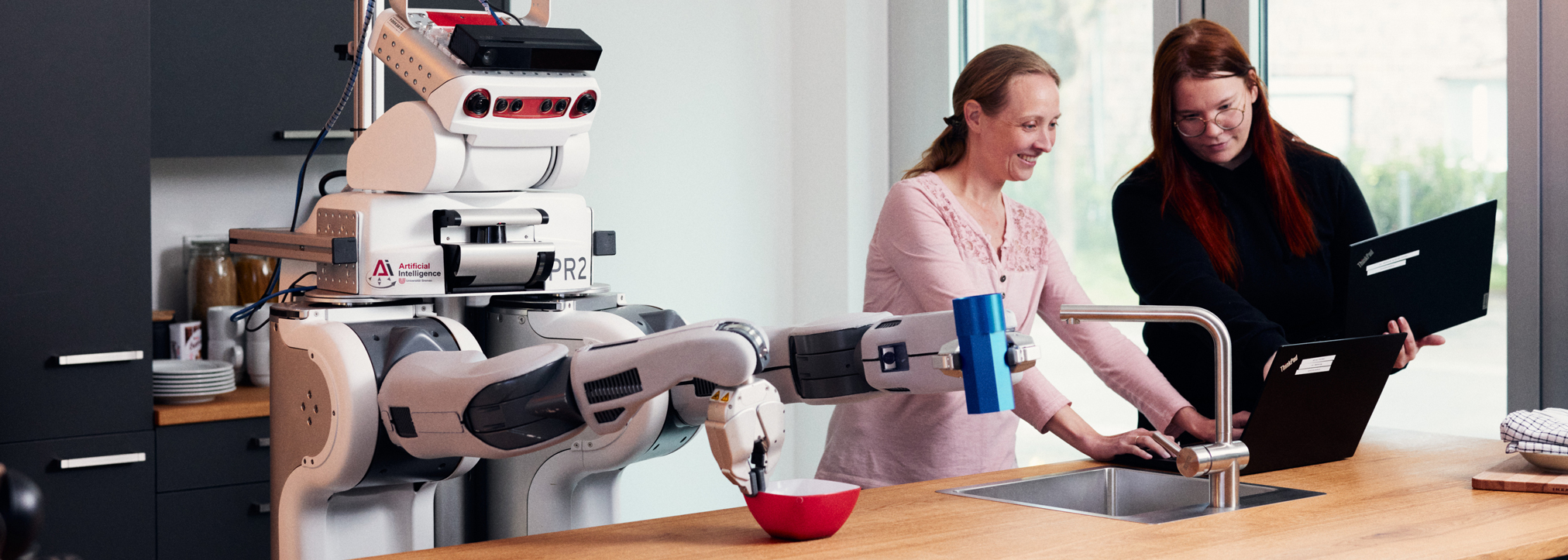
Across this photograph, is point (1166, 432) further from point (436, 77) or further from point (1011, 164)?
point (436, 77)

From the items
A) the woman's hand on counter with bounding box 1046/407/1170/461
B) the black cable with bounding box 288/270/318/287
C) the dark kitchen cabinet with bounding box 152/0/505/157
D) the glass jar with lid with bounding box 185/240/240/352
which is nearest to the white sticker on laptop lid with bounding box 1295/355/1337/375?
the woman's hand on counter with bounding box 1046/407/1170/461

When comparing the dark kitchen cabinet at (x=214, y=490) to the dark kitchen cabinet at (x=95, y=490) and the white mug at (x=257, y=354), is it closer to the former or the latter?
the dark kitchen cabinet at (x=95, y=490)

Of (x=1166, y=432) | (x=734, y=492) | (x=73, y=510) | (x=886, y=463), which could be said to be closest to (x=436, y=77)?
(x=886, y=463)

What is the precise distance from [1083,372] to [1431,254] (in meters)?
1.68

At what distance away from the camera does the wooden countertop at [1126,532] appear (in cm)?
160

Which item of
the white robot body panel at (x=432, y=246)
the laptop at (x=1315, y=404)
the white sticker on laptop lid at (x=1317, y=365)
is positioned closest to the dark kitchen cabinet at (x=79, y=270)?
the white robot body panel at (x=432, y=246)

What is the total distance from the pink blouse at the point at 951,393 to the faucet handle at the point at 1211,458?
46cm

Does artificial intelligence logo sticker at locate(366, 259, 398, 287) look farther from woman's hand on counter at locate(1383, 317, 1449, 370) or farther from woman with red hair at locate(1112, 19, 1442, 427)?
woman's hand on counter at locate(1383, 317, 1449, 370)

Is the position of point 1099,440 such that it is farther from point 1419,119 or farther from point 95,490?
→ point 95,490

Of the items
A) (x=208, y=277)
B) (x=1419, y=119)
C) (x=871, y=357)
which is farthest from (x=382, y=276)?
(x=1419, y=119)

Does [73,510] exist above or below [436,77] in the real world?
below

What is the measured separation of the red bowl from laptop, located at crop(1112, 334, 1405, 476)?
0.69 metres

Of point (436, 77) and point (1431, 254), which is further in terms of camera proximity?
point (1431, 254)

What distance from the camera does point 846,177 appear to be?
4070mm
